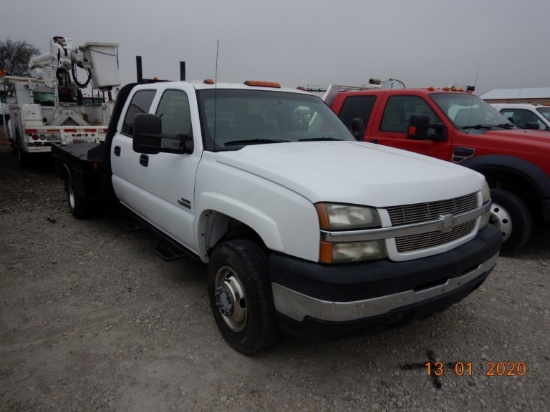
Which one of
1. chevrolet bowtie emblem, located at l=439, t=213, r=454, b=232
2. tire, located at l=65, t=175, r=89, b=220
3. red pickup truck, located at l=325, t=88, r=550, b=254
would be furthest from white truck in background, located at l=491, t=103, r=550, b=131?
tire, located at l=65, t=175, r=89, b=220

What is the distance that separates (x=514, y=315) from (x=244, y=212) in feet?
8.60

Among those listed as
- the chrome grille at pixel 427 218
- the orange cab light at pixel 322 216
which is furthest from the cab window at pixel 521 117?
the orange cab light at pixel 322 216

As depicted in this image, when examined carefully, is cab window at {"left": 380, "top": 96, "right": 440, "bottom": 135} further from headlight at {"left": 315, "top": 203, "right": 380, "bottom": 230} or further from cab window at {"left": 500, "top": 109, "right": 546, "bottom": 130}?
cab window at {"left": 500, "top": 109, "right": 546, "bottom": 130}

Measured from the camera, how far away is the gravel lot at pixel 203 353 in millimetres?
2408

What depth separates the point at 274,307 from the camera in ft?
8.02

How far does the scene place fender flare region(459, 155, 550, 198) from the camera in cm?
433

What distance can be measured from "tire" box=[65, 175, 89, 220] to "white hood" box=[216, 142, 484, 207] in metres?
3.54

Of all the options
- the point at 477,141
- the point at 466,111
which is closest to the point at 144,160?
the point at 477,141

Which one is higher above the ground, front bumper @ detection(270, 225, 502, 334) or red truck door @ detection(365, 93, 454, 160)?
red truck door @ detection(365, 93, 454, 160)

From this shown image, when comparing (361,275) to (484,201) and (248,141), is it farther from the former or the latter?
(248,141)

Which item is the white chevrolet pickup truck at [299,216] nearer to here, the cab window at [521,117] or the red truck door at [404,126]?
the red truck door at [404,126]

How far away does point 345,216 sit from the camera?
2.16m

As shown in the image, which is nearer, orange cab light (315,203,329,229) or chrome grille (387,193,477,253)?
orange cab light (315,203,329,229)

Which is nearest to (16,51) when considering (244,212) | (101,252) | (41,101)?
(41,101)
